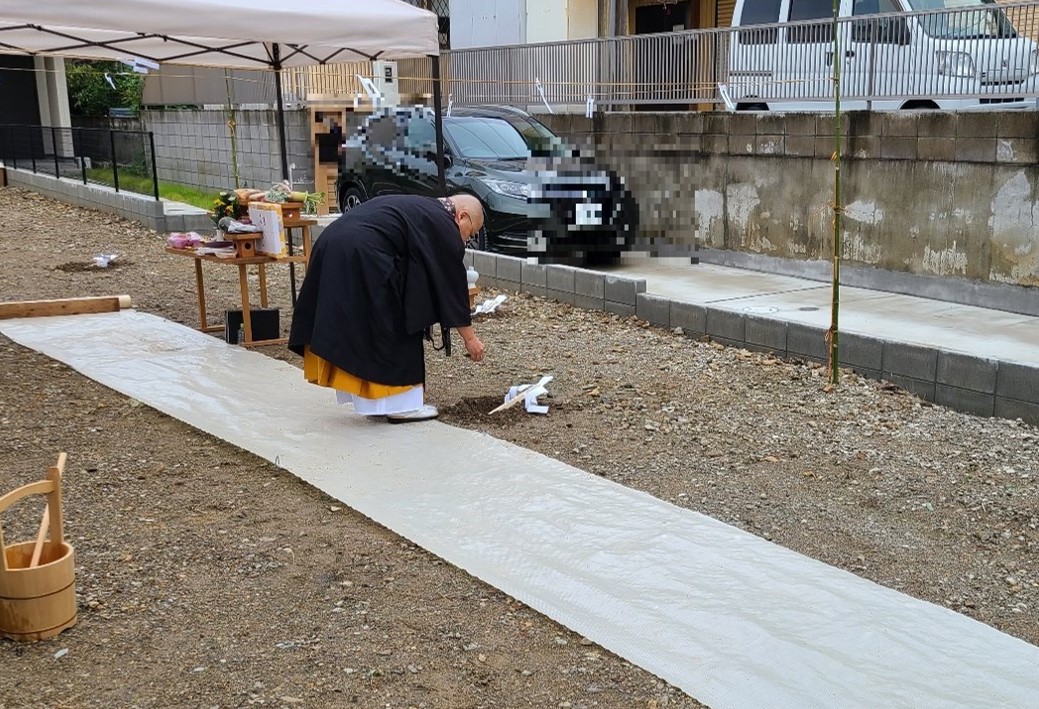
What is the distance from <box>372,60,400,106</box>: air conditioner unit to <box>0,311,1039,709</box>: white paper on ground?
32.9ft

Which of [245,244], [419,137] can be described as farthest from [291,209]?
[419,137]

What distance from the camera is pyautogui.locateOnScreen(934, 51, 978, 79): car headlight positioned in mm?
8375

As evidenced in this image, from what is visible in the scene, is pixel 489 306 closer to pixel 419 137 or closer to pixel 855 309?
pixel 855 309

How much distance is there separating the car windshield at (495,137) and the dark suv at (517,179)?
0.01 m

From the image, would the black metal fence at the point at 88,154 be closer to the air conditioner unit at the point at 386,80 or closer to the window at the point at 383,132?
the window at the point at 383,132

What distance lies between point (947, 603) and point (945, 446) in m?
1.74

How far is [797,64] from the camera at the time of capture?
9711mm

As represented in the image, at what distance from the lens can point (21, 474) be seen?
4805mm

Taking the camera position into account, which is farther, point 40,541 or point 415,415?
point 415,415

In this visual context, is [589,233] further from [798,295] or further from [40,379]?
[40,379]

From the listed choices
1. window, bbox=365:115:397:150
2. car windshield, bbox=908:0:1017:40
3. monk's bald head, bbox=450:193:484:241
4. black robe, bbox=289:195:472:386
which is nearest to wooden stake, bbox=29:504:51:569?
black robe, bbox=289:195:472:386

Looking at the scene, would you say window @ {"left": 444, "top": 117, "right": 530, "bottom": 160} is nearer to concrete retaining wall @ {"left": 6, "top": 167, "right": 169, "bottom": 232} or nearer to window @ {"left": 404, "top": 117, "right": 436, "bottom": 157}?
window @ {"left": 404, "top": 117, "right": 436, "bottom": 157}

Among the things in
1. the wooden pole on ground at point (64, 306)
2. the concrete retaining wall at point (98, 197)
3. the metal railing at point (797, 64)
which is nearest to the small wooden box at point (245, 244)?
the wooden pole on ground at point (64, 306)

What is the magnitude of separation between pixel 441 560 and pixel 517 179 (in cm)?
652
